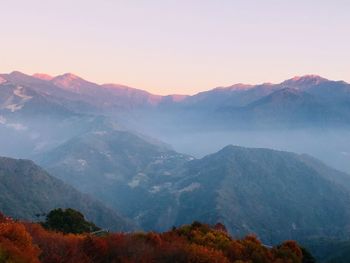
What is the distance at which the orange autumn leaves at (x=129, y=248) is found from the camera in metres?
30.6

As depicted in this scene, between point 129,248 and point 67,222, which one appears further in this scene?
point 67,222

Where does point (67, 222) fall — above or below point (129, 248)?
below

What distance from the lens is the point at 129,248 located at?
36.2 meters

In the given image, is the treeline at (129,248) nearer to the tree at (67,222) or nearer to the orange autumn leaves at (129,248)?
the orange autumn leaves at (129,248)

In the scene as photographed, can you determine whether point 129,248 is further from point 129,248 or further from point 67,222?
point 67,222

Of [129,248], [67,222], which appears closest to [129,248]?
→ [129,248]

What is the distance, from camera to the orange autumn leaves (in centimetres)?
3062

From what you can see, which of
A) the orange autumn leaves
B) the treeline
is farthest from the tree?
the orange autumn leaves

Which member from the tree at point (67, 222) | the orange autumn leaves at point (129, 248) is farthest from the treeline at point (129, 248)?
the tree at point (67, 222)

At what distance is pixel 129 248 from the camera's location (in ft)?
119

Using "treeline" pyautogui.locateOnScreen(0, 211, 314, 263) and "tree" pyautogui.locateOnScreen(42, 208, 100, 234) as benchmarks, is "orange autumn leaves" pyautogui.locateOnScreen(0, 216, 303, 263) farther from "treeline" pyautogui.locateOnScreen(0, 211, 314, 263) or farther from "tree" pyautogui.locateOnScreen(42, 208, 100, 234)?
"tree" pyautogui.locateOnScreen(42, 208, 100, 234)

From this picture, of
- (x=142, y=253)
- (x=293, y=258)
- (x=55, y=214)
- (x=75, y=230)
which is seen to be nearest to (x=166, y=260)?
(x=142, y=253)

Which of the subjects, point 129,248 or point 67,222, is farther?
point 67,222

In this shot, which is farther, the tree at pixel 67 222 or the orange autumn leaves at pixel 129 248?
the tree at pixel 67 222
